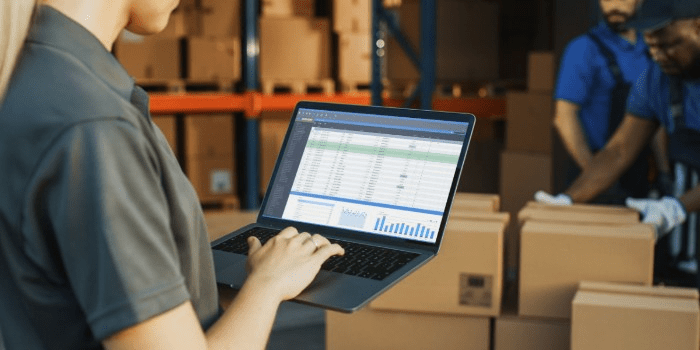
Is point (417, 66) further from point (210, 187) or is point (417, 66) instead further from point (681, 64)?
point (681, 64)

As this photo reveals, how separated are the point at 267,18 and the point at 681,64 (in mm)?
5157

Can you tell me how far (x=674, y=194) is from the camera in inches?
146

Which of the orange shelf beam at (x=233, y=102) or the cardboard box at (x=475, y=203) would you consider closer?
the cardboard box at (x=475, y=203)

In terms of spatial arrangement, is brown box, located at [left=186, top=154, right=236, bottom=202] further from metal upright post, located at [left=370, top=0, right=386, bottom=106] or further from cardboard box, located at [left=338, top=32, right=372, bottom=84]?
metal upright post, located at [left=370, top=0, right=386, bottom=106]

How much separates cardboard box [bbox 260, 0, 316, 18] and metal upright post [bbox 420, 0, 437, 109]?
1.91m

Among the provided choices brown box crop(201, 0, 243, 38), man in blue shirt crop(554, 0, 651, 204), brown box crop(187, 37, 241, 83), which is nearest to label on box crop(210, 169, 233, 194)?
brown box crop(187, 37, 241, 83)

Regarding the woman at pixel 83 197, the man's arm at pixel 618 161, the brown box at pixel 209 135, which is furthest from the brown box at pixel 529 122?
the woman at pixel 83 197

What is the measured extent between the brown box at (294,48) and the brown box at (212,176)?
882mm

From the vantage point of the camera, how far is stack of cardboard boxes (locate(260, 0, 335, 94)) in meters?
8.03

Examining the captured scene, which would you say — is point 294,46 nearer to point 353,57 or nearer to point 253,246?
point 353,57

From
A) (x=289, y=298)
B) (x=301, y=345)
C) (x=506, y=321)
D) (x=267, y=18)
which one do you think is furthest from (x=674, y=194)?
(x=267, y=18)

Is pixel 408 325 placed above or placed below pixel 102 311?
below

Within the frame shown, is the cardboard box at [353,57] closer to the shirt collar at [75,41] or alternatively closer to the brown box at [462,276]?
the brown box at [462,276]

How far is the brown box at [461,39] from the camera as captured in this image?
6695 millimetres
